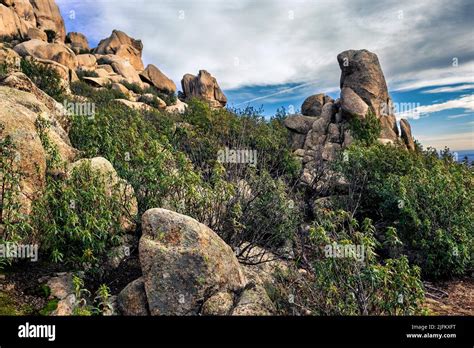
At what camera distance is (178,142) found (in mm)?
14836

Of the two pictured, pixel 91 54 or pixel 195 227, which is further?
pixel 91 54

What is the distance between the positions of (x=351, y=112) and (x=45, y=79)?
18.8 meters

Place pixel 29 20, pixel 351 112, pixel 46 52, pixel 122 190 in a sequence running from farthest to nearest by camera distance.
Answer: pixel 29 20
pixel 46 52
pixel 351 112
pixel 122 190

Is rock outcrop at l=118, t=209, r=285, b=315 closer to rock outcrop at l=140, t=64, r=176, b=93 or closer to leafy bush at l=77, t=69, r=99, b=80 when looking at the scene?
leafy bush at l=77, t=69, r=99, b=80

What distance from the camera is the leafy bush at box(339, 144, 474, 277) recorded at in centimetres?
938

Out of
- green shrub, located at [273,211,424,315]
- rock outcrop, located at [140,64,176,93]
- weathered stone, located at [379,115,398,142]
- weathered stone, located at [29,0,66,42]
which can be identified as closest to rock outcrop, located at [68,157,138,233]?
green shrub, located at [273,211,424,315]

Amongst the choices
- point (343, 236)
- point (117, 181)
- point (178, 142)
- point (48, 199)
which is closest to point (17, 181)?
point (48, 199)

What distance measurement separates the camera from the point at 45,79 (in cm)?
1958

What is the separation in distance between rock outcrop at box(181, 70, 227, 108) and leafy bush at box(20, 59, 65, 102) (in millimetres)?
36197

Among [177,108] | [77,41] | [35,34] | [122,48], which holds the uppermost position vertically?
[77,41]

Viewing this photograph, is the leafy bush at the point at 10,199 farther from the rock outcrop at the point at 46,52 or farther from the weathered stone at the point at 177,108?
the rock outcrop at the point at 46,52

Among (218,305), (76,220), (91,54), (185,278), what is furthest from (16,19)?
(218,305)

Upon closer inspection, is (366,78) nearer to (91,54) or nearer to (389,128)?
(389,128)
